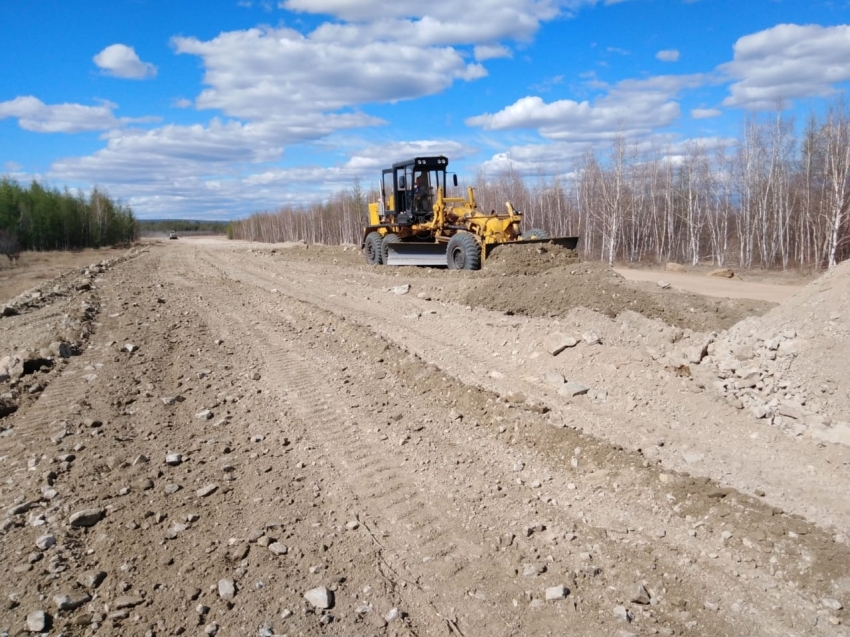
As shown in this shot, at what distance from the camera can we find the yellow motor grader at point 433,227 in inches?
598

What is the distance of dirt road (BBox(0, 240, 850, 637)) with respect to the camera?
9.83ft

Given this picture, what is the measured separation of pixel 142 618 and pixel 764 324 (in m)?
5.64

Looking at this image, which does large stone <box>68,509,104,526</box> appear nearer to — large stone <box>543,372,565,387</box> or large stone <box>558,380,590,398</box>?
large stone <box>558,380,590,398</box>

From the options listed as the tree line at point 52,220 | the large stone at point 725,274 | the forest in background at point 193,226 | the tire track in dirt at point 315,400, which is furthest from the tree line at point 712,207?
the forest in background at point 193,226

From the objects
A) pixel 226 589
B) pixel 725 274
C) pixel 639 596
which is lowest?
pixel 725 274

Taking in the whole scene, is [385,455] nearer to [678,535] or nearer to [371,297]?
[678,535]

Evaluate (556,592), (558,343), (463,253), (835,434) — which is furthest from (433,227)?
(556,592)

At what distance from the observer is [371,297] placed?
12.1 meters

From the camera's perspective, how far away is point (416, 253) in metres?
17.7

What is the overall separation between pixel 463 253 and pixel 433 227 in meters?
2.42

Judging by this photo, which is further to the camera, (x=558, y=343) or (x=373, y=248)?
(x=373, y=248)

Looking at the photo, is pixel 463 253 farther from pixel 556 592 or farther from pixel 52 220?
pixel 52 220

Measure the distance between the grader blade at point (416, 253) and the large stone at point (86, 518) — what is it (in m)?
13.6

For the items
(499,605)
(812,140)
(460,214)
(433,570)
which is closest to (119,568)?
(433,570)
